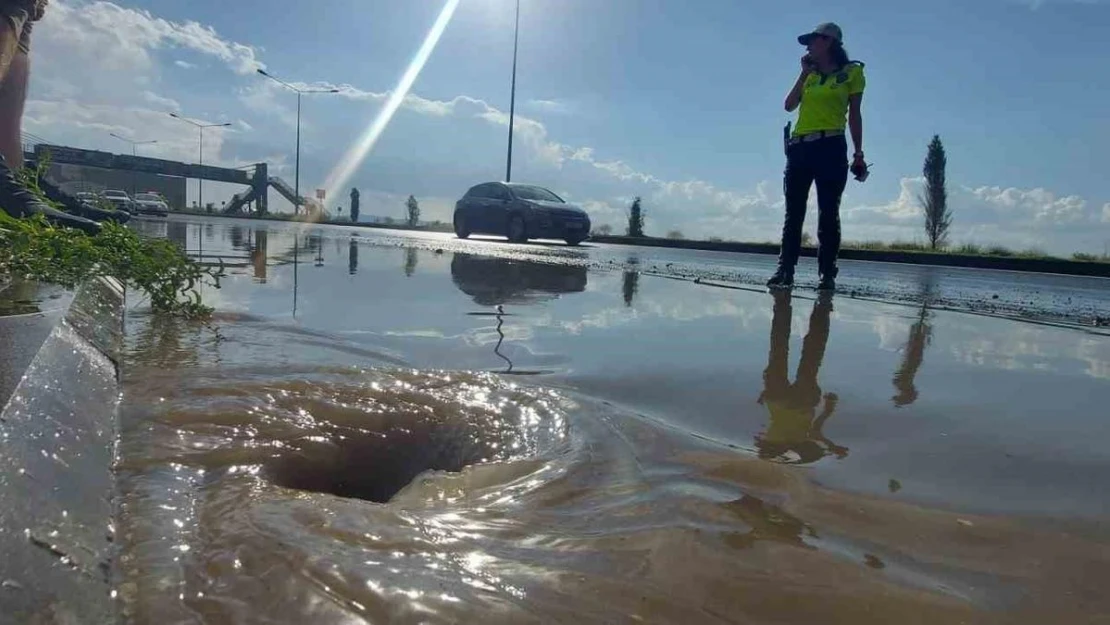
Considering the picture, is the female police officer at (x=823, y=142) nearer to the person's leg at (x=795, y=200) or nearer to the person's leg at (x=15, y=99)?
the person's leg at (x=795, y=200)

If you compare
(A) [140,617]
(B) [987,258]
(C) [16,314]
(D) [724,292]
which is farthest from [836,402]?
(B) [987,258]

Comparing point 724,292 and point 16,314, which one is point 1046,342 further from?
point 16,314

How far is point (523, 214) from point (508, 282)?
8.99 meters

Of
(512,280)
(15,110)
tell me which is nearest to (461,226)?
(512,280)

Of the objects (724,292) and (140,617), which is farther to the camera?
(724,292)

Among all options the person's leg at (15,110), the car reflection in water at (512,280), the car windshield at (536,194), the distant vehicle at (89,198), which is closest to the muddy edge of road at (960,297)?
the car reflection in water at (512,280)

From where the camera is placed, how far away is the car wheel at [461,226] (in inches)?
667

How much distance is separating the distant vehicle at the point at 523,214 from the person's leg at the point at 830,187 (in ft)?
28.5

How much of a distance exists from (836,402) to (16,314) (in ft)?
7.74

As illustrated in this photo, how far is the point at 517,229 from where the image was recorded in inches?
597

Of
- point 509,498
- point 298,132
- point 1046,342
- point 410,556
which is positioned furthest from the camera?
point 298,132

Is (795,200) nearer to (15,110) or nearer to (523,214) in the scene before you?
(15,110)

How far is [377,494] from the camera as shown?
6.56 ft

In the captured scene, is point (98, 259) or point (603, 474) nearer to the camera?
point (603, 474)
